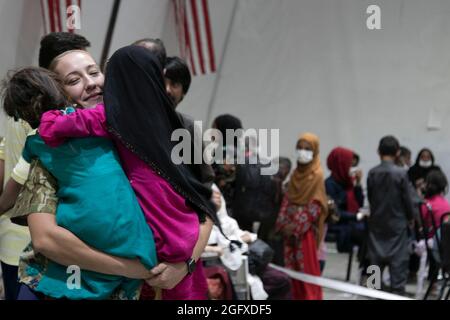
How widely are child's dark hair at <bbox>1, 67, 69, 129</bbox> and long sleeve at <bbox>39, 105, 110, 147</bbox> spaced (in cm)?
10

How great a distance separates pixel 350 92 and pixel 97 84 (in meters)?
5.26

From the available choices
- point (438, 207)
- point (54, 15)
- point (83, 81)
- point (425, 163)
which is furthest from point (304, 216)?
point (83, 81)

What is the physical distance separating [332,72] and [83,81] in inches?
200

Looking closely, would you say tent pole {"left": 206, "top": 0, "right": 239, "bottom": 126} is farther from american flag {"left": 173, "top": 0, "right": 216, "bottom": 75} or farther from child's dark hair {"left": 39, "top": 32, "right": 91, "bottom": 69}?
child's dark hair {"left": 39, "top": 32, "right": 91, "bottom": 69}

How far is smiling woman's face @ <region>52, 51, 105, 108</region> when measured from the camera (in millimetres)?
2186

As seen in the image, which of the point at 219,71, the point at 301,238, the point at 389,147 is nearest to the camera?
the point at 301,238

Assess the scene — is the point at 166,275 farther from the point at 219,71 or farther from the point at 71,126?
the point at 219,71

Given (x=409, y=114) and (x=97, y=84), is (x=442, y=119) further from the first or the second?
(x=97, y=84)

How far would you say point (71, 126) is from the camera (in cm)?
189

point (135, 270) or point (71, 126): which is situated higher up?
point (71, 126)

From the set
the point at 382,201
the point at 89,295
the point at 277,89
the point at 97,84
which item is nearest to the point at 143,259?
the point at 89,295

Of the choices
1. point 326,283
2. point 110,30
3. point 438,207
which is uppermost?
point 110,30

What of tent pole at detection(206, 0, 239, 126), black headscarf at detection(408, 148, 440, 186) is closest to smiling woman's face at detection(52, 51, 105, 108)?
tent pole at detection(206, 0, 239, 126)

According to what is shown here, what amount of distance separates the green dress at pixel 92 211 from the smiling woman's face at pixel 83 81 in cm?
26
